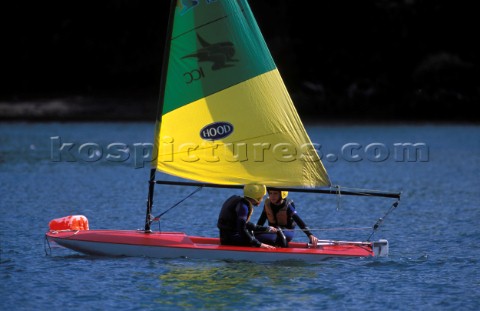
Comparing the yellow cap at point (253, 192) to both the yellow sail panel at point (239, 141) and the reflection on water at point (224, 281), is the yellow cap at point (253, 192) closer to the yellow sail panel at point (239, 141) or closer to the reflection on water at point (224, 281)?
the yellow sail panel at point (239, 141)

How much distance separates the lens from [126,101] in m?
61.7

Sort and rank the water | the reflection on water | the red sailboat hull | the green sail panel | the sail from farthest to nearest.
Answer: the sail
the green sail panel
the red sailboat hull
the water
the reflection on water

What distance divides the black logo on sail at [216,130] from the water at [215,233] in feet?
7.47

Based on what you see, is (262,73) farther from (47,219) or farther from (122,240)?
(47,219)

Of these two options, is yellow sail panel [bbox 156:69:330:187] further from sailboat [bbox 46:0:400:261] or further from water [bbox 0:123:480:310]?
water [bbox 0:123:480:310]

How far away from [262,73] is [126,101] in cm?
4362

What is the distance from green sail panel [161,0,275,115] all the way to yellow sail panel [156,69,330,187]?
0.18 m

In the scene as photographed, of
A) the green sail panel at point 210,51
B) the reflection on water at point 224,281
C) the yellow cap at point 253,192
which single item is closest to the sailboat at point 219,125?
the green sail panel at point 210,51

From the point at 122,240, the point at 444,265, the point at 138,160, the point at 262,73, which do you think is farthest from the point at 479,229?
the point at 138,160

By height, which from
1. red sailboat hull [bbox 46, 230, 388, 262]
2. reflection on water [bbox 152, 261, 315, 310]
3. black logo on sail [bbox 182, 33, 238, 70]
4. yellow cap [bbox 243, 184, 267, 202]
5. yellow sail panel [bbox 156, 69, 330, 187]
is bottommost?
reflection on water [bbox 152, 261, 315, 310]

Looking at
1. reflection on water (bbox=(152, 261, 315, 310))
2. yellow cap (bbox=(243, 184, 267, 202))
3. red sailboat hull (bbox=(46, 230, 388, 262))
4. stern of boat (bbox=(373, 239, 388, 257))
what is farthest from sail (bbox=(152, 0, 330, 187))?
reflection on water (bbox=(152, 261, 315, 310))

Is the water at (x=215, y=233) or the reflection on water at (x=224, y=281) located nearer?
Answer: the reflection on water at (x=224, y=281)

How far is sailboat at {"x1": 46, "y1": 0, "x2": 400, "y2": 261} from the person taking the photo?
1833 cm

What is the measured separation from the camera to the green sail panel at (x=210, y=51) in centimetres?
1830
